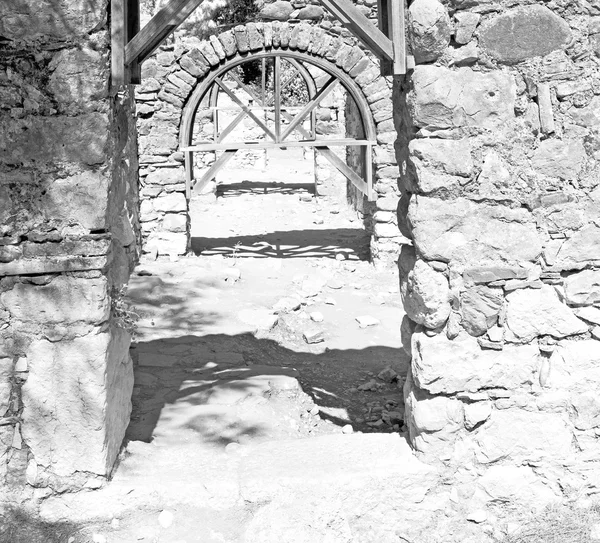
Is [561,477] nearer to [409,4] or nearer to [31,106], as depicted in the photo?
[409,4]

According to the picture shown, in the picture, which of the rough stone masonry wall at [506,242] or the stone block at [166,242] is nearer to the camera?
the rough stone masonry wall at [506,242]

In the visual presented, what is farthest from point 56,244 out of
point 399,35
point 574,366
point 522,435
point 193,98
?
point 193,98

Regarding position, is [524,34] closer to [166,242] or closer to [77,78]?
[77,78]

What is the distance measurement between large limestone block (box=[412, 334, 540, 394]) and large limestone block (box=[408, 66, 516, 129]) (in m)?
0.96

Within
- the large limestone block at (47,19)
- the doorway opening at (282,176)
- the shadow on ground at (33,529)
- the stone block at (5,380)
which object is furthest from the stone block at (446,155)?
the doorway opening at (282,176)

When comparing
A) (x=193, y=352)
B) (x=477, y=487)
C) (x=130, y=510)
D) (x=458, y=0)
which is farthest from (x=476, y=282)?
(x=193, y=352)

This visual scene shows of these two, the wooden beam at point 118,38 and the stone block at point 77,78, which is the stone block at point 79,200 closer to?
the stone block at point 77,78

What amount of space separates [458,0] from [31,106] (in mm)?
1853

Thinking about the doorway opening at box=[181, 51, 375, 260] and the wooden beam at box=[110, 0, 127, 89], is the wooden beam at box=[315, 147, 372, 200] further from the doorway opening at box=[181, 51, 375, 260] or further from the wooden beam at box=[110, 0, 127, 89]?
the wooden beam at box=[110, 0, 127, 89]

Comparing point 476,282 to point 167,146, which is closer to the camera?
point 476,282

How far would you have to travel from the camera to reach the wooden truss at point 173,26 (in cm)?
336

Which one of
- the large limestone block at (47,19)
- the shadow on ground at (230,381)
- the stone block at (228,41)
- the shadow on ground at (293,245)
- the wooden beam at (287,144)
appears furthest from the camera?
the shadow on ground at (293,245)

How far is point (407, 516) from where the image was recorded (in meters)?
3.61

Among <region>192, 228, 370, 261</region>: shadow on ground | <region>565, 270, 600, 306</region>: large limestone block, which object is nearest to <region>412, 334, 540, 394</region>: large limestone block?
<region>565, 270, 600, 306</region>: large limestone block
